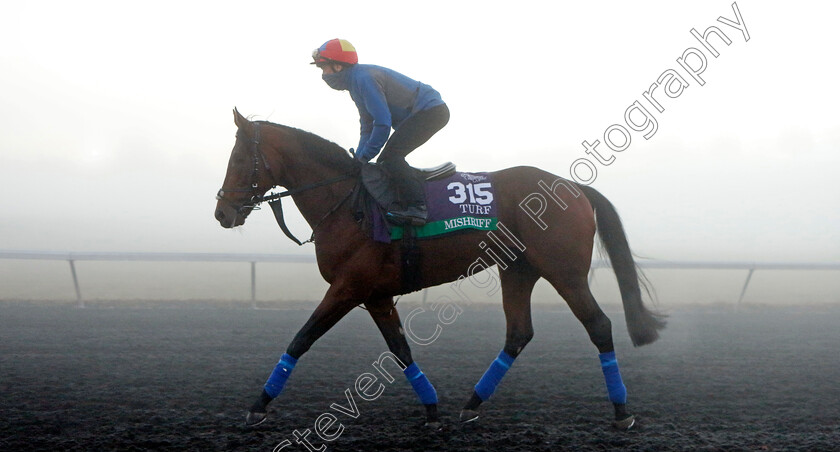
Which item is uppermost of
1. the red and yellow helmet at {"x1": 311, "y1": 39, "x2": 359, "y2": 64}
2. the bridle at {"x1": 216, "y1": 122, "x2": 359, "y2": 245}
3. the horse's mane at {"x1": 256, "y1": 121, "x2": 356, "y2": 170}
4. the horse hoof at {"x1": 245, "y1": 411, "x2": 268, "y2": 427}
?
the red and yellow helmet at {"x1": 311, "y1": 39, "x2": 359, "y2": 64}

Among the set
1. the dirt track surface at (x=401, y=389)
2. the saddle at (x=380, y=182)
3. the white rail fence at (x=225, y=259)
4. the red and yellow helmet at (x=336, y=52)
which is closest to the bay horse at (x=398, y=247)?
the saddle at (x=380, y=182)

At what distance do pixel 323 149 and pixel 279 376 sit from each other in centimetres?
159

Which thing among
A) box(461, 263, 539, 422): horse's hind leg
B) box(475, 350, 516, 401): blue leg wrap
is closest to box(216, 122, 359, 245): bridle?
box(461, 263, 539, 422): horse's hind leg

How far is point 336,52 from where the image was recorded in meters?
4.84

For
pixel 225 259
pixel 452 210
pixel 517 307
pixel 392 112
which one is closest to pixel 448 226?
pixel 452 210

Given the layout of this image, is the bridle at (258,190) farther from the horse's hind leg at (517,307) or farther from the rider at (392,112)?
the horse's hind leg at (517,307)

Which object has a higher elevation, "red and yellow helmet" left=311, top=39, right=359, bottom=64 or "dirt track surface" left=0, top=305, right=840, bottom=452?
"red and yellow helmet" left=311, top=39, right=359, bottom=64

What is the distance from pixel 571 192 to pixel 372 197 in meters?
1.47

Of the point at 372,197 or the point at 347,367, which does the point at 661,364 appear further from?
the point at 372,197

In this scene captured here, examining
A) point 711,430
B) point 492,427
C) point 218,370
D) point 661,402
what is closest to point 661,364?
point 661,402

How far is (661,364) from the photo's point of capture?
688cm

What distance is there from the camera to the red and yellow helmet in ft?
15.9

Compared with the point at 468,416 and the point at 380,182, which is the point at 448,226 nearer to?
the point at 380,182

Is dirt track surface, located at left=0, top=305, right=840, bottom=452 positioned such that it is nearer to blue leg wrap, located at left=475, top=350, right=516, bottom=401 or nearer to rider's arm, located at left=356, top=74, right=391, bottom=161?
blue leg wrap, located at left=475, top=350, right=516, bottom=401
